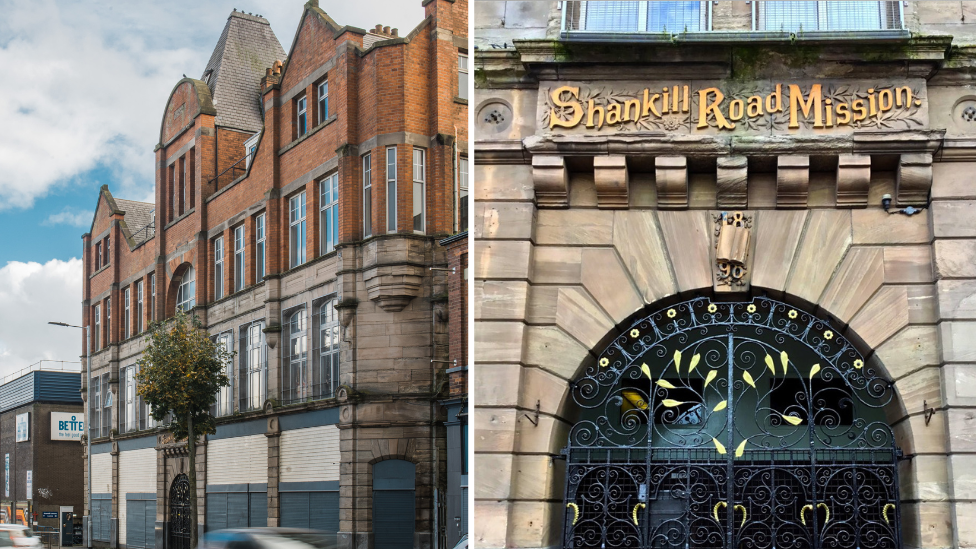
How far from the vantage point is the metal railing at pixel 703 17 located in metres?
10.6

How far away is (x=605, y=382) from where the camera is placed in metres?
10.6

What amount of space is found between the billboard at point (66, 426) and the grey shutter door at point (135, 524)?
2116cm

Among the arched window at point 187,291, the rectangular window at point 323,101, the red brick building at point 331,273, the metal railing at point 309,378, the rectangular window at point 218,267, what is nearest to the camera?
the red brick building at point 331,273

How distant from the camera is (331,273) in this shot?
33219mm

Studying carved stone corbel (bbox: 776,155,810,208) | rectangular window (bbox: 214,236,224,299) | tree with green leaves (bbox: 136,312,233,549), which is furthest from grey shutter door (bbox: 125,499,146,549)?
carved stone corbel (bbox: 776,155,810,208)

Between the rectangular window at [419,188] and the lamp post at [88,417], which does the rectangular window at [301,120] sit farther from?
the lamp post at [88,417]

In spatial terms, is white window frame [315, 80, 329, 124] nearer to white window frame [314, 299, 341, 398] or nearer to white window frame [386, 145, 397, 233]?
white window frame [386, 145, 397, 233]

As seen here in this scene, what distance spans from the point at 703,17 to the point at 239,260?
30998 mm

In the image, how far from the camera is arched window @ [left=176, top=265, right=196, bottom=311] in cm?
4412

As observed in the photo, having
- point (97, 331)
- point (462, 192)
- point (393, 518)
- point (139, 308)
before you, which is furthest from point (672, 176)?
point (97, 331)

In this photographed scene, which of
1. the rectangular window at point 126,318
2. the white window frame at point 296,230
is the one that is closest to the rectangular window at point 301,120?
the white window frame at point 296,230

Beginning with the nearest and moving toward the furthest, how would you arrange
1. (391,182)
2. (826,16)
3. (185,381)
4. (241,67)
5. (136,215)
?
(826,16), (391,182), (185,381), (241,67), (136,215)

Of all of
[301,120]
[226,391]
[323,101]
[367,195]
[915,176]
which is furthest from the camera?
[226,391]

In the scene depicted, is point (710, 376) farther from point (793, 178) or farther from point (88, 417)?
point (88, 417)
